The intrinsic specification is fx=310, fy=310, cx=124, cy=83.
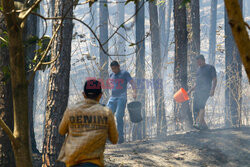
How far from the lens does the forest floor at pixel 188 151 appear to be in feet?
19.1

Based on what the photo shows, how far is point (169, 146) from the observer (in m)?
6.77

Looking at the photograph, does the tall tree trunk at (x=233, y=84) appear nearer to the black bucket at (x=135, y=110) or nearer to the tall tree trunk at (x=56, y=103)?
the black bucket at (x=135, y=110)

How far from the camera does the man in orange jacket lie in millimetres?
2602

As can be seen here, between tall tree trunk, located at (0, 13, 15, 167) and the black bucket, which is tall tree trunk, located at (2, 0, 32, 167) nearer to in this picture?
tall tree trunk, located at (0, 13, 15, 167)

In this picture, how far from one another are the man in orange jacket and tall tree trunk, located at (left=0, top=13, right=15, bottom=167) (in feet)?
4.33

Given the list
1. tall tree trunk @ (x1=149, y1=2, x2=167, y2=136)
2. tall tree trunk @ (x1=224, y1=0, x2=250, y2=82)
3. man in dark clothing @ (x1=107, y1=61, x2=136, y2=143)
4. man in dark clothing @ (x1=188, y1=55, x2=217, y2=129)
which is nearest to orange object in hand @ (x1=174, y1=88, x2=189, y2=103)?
man in dark clothing @ (x1=188, y1=55, x2=217, y2=129)

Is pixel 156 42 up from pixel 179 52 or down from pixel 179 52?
up

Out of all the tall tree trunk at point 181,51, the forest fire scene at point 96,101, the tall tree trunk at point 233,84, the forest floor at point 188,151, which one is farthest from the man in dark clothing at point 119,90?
the tall tree trunk at point 233,84

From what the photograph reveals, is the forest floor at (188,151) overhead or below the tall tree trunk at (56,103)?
below

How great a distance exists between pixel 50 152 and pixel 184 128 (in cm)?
456

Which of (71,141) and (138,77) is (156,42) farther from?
(71,141)

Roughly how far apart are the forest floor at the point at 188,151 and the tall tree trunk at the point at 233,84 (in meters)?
1.57

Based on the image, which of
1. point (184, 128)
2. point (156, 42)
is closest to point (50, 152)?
point (184, 128)

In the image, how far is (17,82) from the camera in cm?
221
